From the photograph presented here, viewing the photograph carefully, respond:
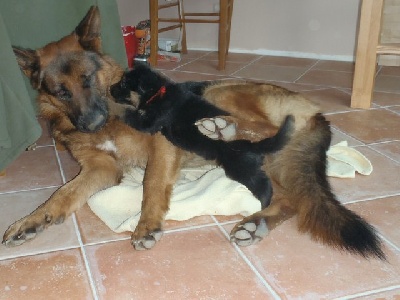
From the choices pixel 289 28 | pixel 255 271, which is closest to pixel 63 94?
pixel 255 271

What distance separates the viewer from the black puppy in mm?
1721

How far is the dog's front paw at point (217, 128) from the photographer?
1.75 meters

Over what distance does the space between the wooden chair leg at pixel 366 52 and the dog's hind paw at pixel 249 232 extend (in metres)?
1.85

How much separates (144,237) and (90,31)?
106cm

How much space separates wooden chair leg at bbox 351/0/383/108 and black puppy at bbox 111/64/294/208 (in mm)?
1504

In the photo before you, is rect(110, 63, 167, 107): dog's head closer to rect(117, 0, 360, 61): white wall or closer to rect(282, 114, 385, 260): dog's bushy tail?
rect(282, 114, 385, 260): dog's bushy tail

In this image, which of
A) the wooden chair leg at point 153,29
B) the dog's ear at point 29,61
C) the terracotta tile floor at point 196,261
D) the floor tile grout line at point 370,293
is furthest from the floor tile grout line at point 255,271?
the wooden chair leg at point 153,29

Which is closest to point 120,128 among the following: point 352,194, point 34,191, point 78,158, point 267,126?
point 78,158

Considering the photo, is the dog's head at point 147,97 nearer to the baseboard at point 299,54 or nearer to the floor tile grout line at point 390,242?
the floor tile grout line at point 390,242

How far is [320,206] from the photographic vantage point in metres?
1.48

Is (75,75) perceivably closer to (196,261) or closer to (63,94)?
(63,94)

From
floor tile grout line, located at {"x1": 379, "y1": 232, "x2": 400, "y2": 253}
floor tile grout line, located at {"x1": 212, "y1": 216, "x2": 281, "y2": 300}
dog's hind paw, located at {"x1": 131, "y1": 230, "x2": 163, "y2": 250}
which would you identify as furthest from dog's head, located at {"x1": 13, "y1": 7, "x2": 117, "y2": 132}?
floor tile grout line, located at {"x1": 379, "y1": 232, "x2": 400, "y2": 253}

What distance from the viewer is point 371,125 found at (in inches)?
110

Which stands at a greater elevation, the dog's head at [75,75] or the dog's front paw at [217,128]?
the dog's head at [75,75]
